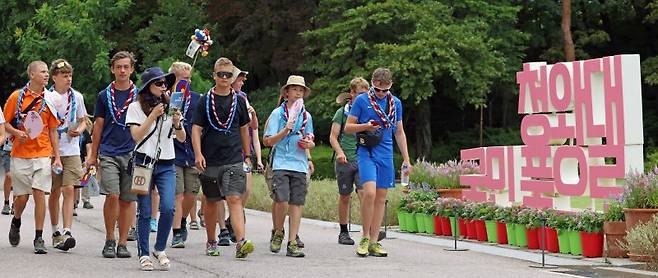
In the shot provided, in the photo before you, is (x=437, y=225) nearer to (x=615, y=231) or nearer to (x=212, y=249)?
(x=615, y=231)

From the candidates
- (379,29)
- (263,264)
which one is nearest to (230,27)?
(379,29)

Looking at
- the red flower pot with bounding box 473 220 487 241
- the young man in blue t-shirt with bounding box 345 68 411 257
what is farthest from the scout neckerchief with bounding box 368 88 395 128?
the red flower pot with bounding box 473 220 487 241

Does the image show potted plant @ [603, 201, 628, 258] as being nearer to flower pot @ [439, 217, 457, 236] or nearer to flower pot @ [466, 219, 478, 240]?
flower pot @ [466, 219, 478, 240]

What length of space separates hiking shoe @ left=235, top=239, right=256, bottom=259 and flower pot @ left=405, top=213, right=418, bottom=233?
15.7 feet

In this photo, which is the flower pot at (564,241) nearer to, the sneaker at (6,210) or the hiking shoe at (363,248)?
the hiking shoe at (363,248)

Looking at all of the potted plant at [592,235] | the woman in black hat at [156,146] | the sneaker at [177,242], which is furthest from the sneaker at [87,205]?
the potted plant at [592,235]

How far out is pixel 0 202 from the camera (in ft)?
74.2

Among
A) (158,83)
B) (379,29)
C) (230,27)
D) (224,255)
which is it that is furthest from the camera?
(230,27)

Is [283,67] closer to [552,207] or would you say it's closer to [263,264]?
[552,207]

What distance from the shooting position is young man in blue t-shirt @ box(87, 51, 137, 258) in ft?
39.5

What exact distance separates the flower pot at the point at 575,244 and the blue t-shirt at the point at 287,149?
2.75 metres

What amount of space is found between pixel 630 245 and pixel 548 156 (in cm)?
403

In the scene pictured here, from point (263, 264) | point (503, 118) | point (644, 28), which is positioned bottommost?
point (263, 264)

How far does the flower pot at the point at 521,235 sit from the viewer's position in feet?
46.9
